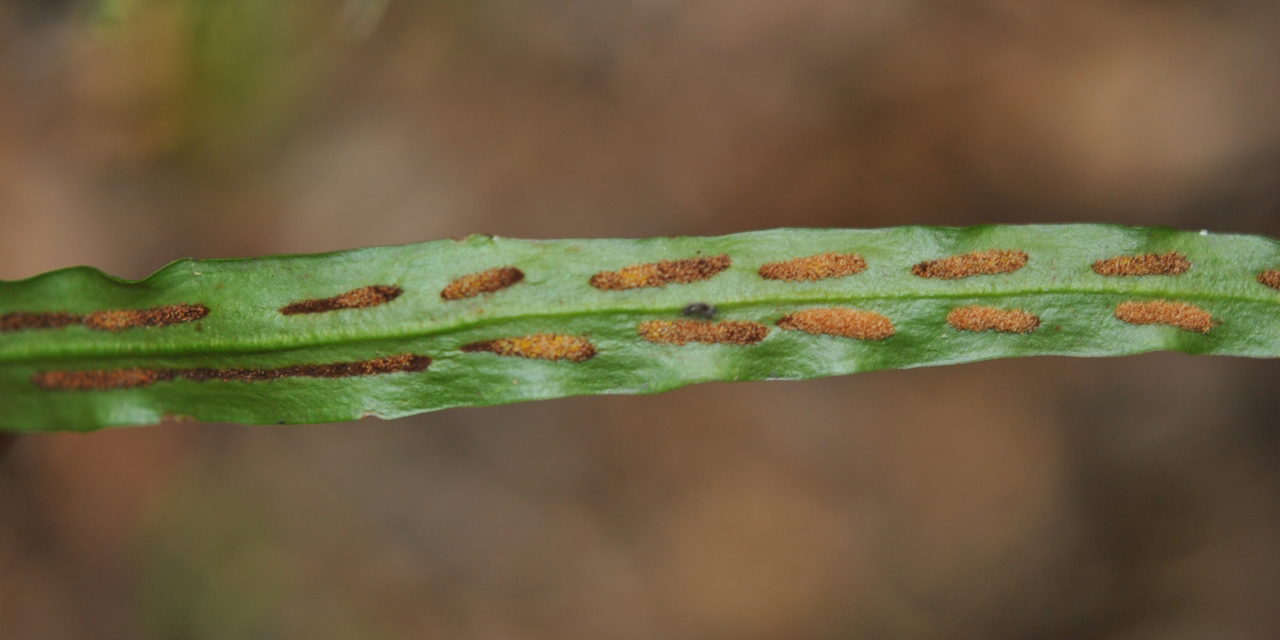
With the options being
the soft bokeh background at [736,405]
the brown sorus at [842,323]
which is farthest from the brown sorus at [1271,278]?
the soft bokeh background at [736,405]

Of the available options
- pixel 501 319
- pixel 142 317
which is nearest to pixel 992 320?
pixel 501 319

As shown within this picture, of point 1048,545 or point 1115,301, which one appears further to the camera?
point 1048,545

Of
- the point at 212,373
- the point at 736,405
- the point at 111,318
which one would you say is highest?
the point at 736,405

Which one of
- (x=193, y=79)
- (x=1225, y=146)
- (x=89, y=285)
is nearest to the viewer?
(x=89, y=285)

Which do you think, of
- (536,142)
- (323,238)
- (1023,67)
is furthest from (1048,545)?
(323,238)

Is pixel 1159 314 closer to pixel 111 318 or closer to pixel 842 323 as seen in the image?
pixel 842 323

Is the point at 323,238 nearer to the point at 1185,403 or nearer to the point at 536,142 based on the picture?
the point at 536,142

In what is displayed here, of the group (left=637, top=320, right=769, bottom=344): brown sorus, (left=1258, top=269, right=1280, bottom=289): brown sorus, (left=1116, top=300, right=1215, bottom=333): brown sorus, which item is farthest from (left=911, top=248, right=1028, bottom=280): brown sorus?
(left=1258, top=269, right=1280, bottom=289): brown sorus
